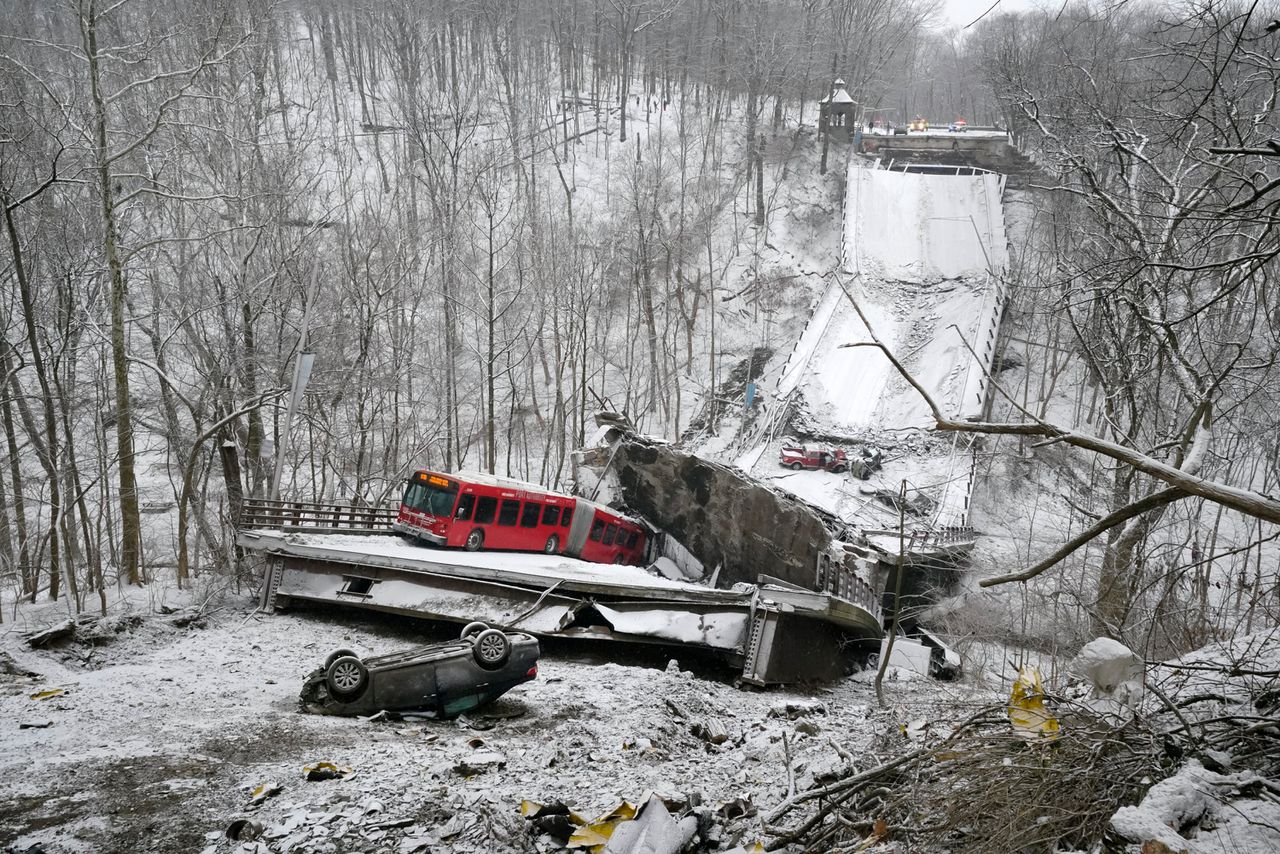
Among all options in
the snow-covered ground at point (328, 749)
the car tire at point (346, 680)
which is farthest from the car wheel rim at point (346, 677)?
the snow-covered ground at point (328, 749)

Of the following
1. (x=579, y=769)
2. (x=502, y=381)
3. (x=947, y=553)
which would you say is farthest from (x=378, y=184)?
(x=579, y=769)

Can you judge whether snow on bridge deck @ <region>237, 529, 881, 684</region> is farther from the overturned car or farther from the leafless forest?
the leafless forest

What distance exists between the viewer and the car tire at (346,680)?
8.62 meters

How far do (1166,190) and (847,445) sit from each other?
16182 millimetres

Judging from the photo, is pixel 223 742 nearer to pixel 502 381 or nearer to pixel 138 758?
pixel 138 758

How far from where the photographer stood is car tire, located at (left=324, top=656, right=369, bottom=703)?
862cm

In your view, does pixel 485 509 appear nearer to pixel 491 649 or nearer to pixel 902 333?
pixel 491 649

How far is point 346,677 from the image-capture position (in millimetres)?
8656

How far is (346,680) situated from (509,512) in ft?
27.7

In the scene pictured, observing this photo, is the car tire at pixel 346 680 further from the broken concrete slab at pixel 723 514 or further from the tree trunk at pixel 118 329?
the tree trunk at pixel 118 329

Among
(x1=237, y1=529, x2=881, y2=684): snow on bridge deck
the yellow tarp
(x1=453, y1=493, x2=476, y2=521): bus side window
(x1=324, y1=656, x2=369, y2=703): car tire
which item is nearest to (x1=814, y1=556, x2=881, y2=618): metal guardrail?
(x1=237, y1=529, x2=881, y2=684): snow on bridge deck

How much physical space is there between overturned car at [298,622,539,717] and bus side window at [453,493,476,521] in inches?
285

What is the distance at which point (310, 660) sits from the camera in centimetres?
1121

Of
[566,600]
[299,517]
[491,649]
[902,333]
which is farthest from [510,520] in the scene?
[902,333]
